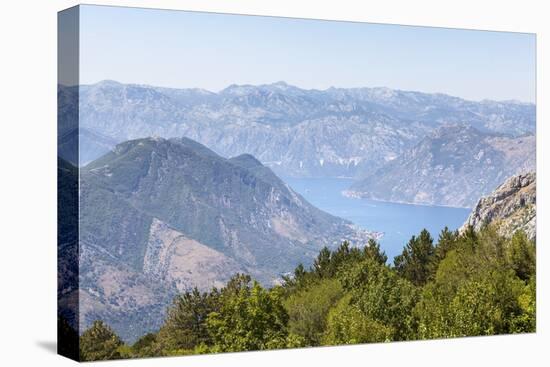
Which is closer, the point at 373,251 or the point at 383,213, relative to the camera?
the point at 373,251

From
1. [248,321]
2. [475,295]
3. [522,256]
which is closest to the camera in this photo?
[248,321]

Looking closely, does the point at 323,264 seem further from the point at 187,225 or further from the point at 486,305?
the point at 486,305

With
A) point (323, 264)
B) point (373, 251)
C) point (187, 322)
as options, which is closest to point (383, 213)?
point (373, 251)

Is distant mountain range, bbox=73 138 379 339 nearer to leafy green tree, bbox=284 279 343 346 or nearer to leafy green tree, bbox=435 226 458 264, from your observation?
leafy green tree, bbox=284 279 343 346

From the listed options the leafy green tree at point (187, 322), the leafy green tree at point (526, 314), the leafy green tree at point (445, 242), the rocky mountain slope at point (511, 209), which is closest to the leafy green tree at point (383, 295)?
the leafy green tree at point (445, 242)

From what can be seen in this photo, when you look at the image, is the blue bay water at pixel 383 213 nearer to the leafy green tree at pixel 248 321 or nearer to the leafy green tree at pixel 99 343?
the leafy green tree at pixel 248 321

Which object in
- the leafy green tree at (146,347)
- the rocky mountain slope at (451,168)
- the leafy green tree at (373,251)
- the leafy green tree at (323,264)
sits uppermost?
the rocky mountain slope at (451,168)
